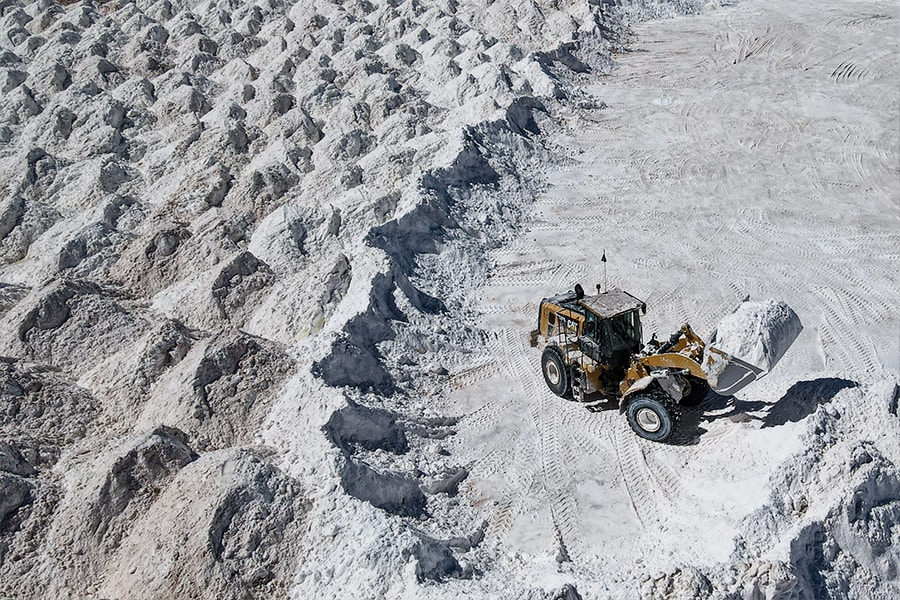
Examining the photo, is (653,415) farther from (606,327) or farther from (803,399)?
(803,399)

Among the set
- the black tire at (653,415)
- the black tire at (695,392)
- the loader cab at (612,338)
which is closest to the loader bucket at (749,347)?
the black tire at (695,392)

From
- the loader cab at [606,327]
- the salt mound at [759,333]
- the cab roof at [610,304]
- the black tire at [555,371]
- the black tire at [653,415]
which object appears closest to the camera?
the salt mound at [759,333]

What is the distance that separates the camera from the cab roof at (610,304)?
34.0 feet

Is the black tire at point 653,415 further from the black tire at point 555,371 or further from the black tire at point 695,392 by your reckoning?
the black tire at point 555,371

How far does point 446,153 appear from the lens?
1672cm

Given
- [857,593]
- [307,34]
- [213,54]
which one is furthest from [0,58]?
[857,593]

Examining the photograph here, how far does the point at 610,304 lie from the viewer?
34.7 feet

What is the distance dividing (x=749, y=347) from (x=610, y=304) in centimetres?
185

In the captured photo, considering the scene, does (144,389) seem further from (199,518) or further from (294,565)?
(294,565)

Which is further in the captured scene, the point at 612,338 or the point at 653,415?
the point at 612,338

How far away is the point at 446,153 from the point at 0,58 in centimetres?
1508

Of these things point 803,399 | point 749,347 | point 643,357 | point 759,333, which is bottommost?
point 803,399

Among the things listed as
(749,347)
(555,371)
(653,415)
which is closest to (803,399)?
(749,347)

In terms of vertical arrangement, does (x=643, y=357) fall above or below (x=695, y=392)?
above
